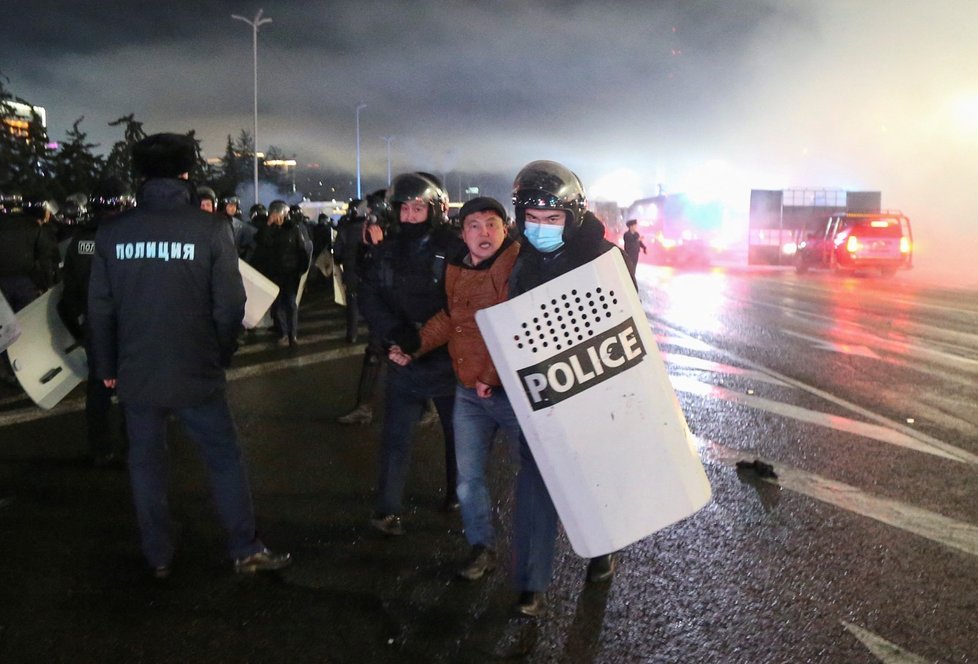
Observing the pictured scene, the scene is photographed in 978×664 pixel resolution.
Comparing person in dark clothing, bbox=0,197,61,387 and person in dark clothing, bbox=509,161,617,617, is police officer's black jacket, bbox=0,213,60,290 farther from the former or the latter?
person in dark clothing, bbox=509,161,617,617

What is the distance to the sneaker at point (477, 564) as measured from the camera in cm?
425

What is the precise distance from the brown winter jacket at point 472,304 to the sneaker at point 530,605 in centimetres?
94

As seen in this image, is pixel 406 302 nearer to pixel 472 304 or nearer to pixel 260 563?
pixel 472 304

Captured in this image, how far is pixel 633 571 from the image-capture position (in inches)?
173

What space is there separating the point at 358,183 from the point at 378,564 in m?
67.7

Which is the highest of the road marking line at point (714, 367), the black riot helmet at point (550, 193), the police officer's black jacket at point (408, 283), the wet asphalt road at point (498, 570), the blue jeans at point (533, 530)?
the black riot helmet at point (550, 193)

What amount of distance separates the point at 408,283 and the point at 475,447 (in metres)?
0.99

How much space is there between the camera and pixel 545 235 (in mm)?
3672

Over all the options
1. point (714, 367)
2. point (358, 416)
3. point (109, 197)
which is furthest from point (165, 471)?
point (714, 367)

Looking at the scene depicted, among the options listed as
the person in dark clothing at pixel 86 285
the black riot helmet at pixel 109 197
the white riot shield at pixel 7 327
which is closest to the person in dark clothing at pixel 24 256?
the white riot shield at pixel 7 327

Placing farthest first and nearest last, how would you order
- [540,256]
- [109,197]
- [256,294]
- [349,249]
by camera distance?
[349,249] < [109,197] < [256,294] < [540,256]

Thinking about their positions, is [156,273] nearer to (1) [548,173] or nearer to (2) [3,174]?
(1) [548,173]

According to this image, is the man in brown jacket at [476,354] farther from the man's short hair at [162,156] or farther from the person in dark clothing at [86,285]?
the person in dark clothing at [86,285]

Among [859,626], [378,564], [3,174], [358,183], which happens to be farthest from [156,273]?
[358,183]
